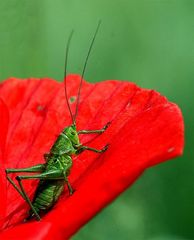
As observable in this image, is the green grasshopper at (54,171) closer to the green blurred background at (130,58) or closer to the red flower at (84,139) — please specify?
the red flower at (84,139)

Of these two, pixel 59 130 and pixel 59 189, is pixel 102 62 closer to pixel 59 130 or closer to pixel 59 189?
pixel 59 130

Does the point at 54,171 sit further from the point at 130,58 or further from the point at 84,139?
the point at 130,58

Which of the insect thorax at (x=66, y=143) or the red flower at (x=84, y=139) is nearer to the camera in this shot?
the red flower at (x=84, y=139)

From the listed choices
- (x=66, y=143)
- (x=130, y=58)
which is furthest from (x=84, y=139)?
(x=130, y=58)

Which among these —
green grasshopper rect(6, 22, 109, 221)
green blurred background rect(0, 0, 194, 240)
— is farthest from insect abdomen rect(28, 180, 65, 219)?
green blurred background rect(0, 0, 194, 240)

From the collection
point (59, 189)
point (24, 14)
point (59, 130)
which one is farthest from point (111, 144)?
point (24, 14)

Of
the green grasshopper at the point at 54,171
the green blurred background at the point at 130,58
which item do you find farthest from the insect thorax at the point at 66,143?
the green blurred background at the point at 130,58
